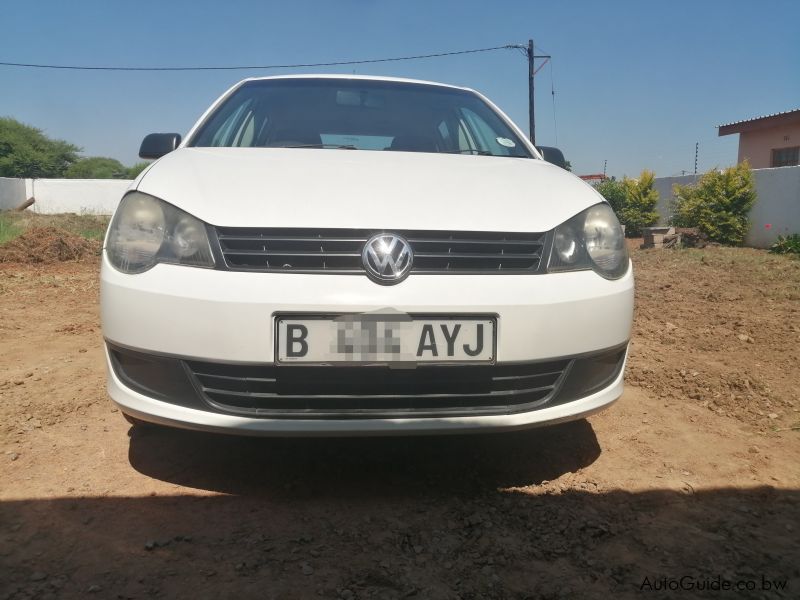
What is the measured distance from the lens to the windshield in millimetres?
3064

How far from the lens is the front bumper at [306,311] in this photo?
186 cm

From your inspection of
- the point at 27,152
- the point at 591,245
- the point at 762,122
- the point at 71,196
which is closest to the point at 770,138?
the point at 762,122

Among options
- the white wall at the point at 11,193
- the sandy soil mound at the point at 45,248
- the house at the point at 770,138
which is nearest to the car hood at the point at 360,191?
the sandy soil mound at the point at 45,248

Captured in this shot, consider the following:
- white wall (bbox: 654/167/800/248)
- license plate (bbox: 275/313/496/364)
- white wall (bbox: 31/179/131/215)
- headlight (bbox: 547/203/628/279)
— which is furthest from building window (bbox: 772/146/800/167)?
white wall (bbox: 31/179/131/215)

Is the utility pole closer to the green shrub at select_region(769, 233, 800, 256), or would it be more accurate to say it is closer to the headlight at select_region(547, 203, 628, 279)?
the green shrub at select_region(769, 233, 800, 256)

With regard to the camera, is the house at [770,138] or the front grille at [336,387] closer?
the front grille at [336,387]

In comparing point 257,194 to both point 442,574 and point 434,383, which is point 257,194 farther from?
point 442,574

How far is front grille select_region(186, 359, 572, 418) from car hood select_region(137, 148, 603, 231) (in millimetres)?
428

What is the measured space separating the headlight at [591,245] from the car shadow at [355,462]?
679mm

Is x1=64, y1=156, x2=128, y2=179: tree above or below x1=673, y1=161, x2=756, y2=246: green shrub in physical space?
above

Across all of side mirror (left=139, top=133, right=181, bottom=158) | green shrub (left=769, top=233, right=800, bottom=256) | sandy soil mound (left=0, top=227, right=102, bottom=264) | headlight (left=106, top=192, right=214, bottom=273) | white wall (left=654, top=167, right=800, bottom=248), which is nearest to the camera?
headlight (left=106, top=192, right=214, bottom=273)

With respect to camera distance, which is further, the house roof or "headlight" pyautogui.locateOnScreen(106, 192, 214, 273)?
the house roof

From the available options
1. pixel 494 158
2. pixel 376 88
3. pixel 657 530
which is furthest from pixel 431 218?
pixel 376 88

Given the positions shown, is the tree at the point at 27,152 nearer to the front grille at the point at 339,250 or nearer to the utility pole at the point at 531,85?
the utility pole at the point at 531,85
